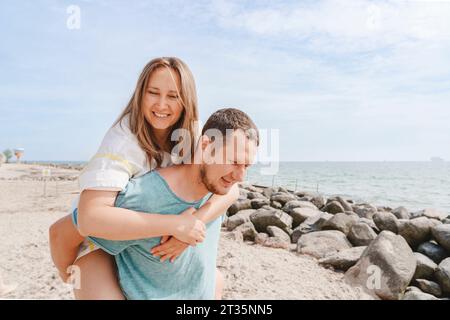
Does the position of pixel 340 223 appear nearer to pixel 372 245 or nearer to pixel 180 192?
pixel 372 245

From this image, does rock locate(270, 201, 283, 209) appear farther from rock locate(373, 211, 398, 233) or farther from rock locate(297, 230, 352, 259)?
rock locate(297, 230, 352, 259)

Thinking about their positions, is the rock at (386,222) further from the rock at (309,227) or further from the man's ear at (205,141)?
the man's ear at (205,141)

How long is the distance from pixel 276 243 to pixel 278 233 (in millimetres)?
555

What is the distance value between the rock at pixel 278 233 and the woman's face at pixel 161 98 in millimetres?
4807

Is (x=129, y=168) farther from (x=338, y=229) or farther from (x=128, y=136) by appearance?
(x=338, y=229)

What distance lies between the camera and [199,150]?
6.14 ft

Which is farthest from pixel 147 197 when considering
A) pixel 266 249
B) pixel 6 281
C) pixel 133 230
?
pixel 266 249

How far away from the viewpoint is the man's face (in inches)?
69.8

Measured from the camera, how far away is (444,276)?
5301 millimetres

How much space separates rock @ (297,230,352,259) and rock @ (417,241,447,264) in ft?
3.96

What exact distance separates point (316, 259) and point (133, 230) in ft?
14.9

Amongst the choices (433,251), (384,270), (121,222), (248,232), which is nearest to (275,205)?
(248,232)

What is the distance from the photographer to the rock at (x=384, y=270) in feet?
15.5

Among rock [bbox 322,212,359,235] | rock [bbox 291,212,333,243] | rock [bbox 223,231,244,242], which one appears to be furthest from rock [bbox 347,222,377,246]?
rock [bbox 223,231,244,242]
